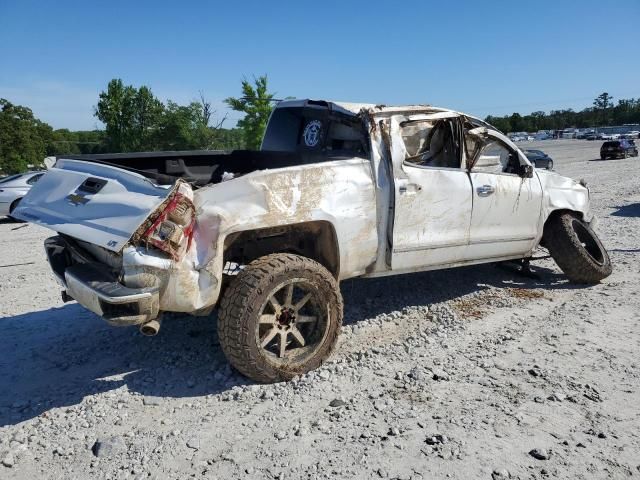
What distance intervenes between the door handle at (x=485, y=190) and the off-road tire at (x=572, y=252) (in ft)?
4.19

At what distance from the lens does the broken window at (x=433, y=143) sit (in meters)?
4.45

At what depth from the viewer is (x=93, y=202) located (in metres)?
3.31

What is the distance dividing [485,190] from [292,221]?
7.07 feet

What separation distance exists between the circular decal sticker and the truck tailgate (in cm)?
226

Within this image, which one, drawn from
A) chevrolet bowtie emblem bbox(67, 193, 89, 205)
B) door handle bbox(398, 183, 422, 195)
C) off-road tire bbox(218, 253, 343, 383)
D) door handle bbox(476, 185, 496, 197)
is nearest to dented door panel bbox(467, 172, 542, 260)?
door handle bbox(476, 185, 496, 197)

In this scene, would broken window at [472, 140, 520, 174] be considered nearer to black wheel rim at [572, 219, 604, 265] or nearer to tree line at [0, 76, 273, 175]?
black wheel rim at [572, 219, 604, 265]

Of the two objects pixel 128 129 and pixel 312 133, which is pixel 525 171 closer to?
pixel 312 133

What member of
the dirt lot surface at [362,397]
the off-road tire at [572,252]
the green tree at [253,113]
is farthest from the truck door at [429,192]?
the green tree at [253,113]

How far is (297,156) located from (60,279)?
7.92ft

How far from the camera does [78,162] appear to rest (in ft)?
12.5

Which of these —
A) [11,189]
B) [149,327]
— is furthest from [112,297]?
[11,189]

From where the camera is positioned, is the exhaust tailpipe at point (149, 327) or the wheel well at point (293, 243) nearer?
the exhaust tailpipe at point (149, 327)

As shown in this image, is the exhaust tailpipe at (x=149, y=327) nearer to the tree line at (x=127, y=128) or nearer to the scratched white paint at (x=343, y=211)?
the scratched white paint at (x=343, y=211)

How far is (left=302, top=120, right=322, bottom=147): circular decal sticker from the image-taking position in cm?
515
